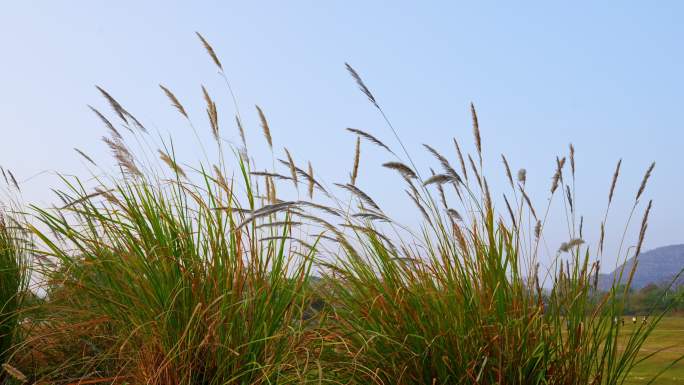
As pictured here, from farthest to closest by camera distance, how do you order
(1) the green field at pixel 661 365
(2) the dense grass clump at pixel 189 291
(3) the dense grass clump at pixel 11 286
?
(1) the green field at pixel 661 365 → (3) the dense grass clump at pixel 11 286 → (2) the dense grass clump at pixel 189 291

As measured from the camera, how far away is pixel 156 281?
9.20 ft

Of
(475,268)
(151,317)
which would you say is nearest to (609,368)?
(475,268)

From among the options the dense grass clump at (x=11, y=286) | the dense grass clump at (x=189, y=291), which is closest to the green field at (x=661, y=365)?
the dense grass clump at (x=189, y=291)

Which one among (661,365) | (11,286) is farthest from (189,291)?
(661,365)

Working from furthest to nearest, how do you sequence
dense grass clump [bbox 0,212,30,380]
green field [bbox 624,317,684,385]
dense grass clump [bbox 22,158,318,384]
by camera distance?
green field [bbox 624,317,684,385] < dense grass clump [bbox 0,212,30,380] < dense grass clump [bbox 22,158,318,384]

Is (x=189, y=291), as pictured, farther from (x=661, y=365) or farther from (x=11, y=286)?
(x=661, y=365)

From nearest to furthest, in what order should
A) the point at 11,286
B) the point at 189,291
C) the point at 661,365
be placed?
the point at 189,291, the point at 11,286, the point at 661,365

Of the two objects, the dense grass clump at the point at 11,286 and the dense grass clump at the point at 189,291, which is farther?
the dense grass clump at the point at 11,286

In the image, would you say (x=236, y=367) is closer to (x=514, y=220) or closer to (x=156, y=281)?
(x=156, y=281)

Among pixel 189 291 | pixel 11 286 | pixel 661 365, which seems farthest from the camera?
pixel 661 365

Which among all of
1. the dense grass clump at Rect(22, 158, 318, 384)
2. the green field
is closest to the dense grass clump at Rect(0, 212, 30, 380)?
the dense grass clump at Rect(22, 158, 318, 384)

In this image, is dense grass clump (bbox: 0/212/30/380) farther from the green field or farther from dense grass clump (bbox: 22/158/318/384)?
the green field

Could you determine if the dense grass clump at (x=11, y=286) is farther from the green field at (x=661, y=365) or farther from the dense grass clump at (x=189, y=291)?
the green field at (x=661, y=365)

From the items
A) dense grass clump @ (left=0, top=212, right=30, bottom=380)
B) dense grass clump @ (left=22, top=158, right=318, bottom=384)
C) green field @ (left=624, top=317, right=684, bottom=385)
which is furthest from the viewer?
green field @ (left=624, top=317, right=684, bottom=385)
